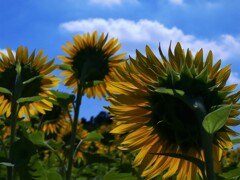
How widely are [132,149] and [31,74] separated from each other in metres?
1.60

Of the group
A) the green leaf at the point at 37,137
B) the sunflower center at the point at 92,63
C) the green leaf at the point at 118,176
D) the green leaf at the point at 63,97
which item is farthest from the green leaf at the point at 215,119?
the sunflower center at the point at 92,63

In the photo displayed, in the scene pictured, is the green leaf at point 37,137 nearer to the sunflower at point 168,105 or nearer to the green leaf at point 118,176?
the green leaf at point 118,176

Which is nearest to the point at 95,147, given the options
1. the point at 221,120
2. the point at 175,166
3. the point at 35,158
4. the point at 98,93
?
the point at 98,93

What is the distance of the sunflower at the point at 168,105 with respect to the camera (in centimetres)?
176

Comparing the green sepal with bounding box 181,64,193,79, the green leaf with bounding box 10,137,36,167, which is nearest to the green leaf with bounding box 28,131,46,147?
the green leaf with bounding box 10,137,36,167

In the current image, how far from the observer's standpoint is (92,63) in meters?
4.42

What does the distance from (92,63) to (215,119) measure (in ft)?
10.0

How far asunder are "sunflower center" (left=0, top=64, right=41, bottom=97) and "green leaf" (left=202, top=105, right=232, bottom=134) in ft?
7.09

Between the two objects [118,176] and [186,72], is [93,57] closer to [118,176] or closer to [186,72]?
[118,176]

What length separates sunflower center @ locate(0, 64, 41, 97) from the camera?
11.2 feet

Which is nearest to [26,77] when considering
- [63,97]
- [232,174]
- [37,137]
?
[63,97]

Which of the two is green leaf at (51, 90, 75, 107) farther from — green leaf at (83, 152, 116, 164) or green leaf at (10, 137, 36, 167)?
green leaf at (10, 137, 36, 167)

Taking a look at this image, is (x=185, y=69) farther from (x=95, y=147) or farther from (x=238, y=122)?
(x=95, y=147)

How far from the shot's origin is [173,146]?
200 centimetres
